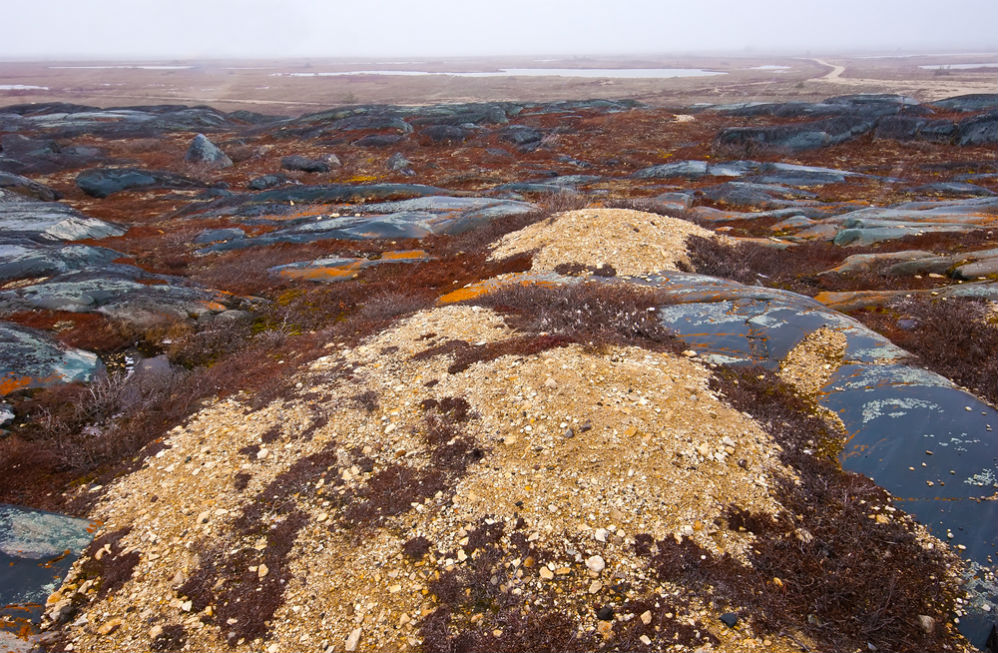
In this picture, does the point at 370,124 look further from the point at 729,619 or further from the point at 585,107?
the point at 729,619

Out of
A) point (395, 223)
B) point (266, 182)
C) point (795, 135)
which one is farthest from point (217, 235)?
point (795, 135)

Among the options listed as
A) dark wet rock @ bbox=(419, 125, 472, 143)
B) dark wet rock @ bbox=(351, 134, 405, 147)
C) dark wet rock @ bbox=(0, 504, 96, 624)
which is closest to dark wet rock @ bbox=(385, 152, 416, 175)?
dark wet rock @ bbox=(351, 134, 405, 147)

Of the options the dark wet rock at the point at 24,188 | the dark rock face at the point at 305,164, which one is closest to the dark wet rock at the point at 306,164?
the dark rock face at the point at 305,164

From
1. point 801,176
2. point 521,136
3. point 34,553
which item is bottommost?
point 34,553

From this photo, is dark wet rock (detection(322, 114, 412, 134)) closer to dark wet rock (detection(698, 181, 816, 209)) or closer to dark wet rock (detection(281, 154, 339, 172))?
dark wet rock (detection(281, 154, 339, 172))

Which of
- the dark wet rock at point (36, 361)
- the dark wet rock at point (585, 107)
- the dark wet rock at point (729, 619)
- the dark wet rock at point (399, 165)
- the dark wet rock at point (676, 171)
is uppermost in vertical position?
the dark wet rock at point (585, 107)

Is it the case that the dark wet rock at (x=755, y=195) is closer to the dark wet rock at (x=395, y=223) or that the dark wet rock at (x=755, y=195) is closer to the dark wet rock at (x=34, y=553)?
the dark wet rock at (x=395, y=223)
